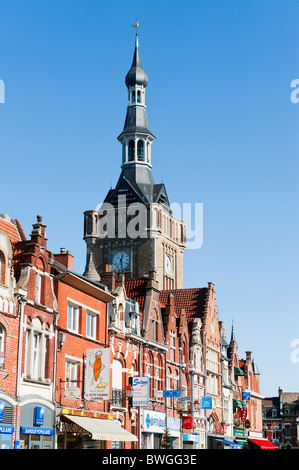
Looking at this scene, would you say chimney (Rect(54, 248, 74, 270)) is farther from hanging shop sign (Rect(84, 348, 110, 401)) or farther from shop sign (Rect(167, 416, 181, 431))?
shop sign (Rect(167, 416, 181, 431))

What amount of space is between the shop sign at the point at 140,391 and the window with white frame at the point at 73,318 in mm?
6863

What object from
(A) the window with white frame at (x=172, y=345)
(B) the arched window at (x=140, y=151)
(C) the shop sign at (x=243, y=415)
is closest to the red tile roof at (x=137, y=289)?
(A) the window with white frame at (x=172, y=345)

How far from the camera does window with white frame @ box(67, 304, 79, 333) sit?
37625 mm

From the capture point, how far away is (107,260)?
108m

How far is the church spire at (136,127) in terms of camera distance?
119250 mm

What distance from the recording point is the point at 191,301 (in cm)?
6838

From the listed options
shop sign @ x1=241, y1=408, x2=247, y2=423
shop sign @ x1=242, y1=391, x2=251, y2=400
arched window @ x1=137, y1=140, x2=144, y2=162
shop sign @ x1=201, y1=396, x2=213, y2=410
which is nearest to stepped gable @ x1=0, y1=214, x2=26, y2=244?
shop sign @ x1=201, y1=396, x2=213, y2=410

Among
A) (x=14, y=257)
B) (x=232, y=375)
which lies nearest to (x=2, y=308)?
(x=14, y=257)

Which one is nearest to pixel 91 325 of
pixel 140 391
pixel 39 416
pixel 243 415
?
pixel 140 391

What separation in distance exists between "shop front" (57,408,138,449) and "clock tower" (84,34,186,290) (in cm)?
6426

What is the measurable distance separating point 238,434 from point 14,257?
164 ft

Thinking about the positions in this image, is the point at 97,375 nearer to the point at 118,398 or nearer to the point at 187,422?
the point at 118,398

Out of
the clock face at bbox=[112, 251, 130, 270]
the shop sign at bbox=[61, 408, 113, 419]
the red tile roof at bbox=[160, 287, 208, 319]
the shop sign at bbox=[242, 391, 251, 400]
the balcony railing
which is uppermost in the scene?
the clock face at bbox=[112, 251, 130, 270]
